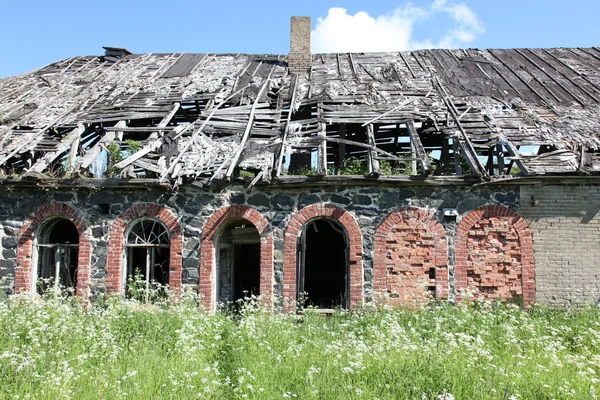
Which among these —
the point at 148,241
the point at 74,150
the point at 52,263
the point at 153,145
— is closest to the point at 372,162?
the point at 153,145

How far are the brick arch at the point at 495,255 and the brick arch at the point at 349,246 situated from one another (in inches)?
74.0

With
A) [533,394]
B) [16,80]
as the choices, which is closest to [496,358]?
[533,394]

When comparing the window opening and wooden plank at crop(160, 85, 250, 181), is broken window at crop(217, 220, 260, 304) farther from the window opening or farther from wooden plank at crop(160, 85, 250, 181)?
wooden plank at crop(160, 85, 250, 181)

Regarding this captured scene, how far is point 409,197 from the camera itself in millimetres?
10055

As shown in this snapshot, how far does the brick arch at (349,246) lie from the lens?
32.4 feet

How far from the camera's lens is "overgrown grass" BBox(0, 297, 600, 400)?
17.1 feet

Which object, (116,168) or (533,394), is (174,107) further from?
(533,394)

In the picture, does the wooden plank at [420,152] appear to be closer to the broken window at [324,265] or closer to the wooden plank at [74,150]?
the broken window at [324,265]

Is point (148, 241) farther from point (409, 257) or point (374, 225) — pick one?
point (409, 257)

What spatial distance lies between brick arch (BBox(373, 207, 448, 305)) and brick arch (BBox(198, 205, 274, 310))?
2077 mm

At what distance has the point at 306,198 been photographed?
1018 cm

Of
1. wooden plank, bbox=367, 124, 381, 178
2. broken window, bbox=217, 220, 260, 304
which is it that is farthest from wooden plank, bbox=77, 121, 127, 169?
wooden plank, bbox=367, 124, 381, 178

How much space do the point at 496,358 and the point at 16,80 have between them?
15.1 m

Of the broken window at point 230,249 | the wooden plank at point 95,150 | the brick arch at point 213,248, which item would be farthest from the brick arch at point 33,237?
the broken window at point 230,249
